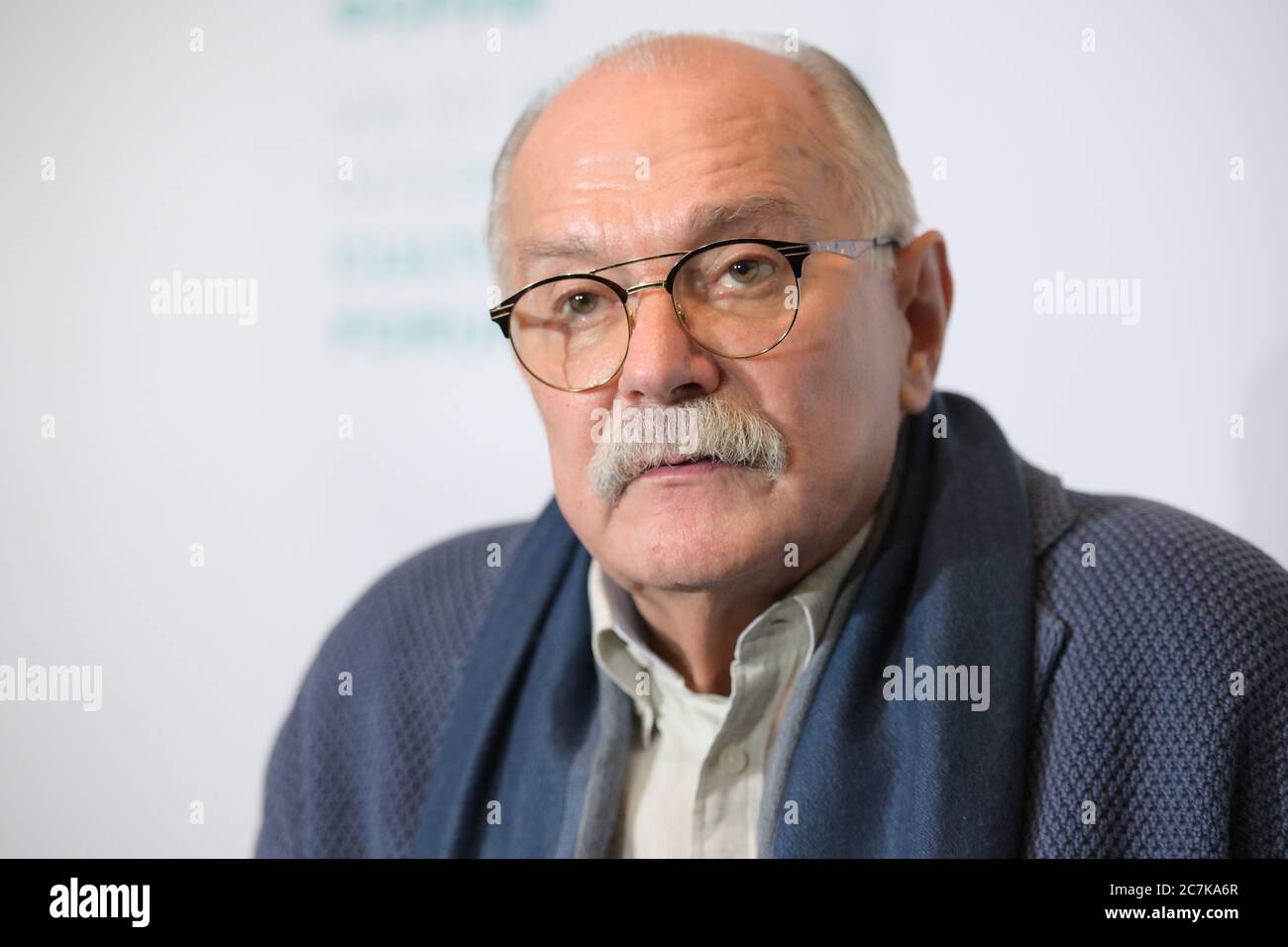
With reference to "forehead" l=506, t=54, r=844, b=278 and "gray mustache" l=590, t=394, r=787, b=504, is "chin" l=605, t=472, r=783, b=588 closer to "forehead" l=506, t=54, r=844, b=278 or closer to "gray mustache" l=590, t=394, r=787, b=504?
"gray mustache" l=590, t=394, r=787, b=504

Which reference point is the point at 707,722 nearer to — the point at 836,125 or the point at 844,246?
the point at 844,246

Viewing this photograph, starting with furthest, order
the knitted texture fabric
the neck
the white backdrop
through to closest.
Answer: the white backdrop, the neck, the knitted texture fabric

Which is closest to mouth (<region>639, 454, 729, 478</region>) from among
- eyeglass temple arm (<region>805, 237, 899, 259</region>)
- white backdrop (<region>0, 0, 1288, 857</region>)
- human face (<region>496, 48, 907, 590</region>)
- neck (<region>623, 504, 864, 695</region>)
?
human face (<region>496, 48, 907, 590</region>)

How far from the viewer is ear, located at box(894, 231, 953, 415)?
1.13 metres

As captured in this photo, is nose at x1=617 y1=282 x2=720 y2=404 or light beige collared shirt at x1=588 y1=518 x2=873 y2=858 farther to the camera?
light beige collared shirt at x1=588 y1=518 x2=873 y2=858

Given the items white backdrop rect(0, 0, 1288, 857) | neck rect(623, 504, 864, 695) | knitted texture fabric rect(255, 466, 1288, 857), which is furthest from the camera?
white backdrop rect(0, 0, 1288, 857)

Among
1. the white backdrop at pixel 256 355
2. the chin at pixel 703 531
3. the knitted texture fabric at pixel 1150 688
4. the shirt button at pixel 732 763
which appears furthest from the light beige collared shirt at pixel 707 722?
the white backdrop at pixel 256 355

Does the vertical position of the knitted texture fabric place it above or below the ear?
below

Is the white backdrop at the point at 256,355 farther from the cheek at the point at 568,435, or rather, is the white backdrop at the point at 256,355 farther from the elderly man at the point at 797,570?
the cheek at the point at 568,435

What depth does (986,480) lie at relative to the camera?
1.15m

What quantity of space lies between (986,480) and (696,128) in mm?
476

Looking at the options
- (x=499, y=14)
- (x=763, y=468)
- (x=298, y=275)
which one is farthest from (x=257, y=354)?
(x=763, y=468)

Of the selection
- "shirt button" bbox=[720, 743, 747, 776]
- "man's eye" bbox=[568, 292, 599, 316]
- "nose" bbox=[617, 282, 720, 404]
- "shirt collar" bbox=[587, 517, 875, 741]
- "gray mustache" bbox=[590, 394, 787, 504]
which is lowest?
"shirt button" bbox=[720, 743, 747, 776]

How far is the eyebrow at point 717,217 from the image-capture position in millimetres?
994
